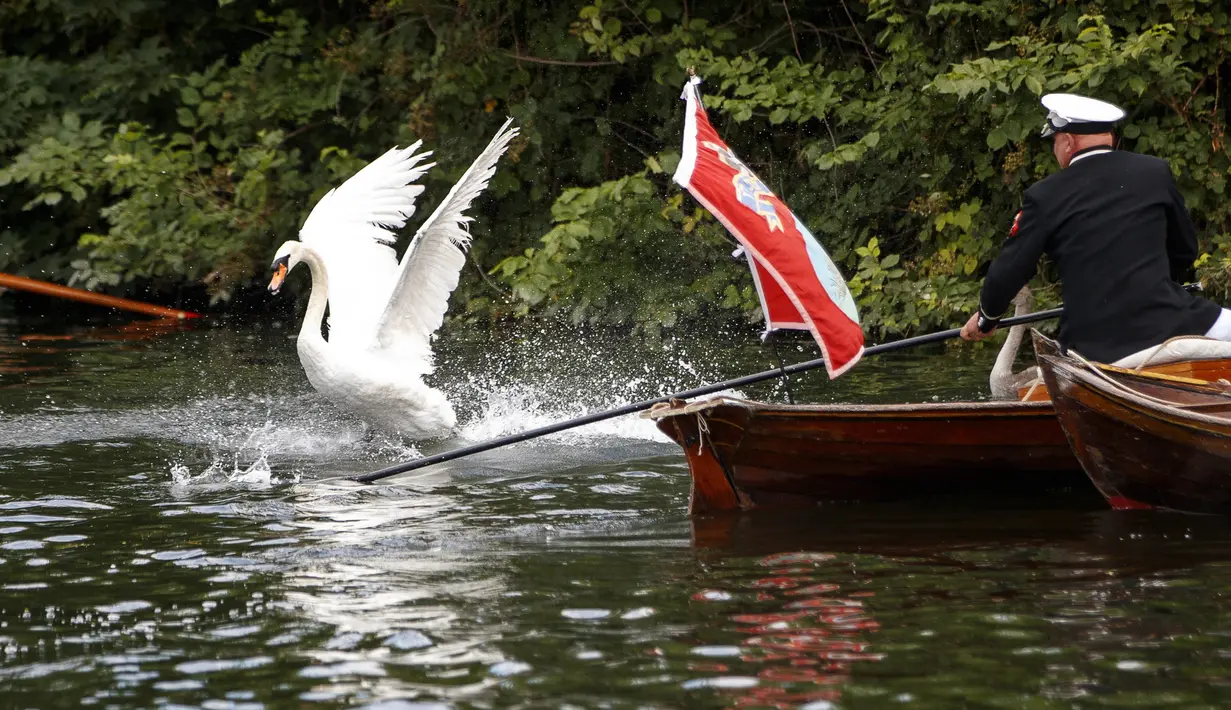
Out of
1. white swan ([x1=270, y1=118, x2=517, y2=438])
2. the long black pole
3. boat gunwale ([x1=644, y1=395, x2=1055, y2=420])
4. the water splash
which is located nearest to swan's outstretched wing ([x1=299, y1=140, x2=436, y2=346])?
white swan ([x1=270, y1=118, x2=517, y2=438])

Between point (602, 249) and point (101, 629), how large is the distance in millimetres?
8633

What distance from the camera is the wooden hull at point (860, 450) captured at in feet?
21.1

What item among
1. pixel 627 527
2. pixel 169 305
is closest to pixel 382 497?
pixel 627 527

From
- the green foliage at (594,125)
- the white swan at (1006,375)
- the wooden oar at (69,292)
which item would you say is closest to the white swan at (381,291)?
the green foliage at (594,125)

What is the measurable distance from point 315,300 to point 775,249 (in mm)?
3902

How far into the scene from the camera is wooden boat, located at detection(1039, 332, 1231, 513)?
19.5 feet

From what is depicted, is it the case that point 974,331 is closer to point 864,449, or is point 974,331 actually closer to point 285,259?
point 864,449

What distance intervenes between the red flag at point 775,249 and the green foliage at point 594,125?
4.82 m

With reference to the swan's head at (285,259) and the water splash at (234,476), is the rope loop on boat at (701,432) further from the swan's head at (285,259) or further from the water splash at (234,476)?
the swan's head at (285,259)

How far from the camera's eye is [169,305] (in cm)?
1714

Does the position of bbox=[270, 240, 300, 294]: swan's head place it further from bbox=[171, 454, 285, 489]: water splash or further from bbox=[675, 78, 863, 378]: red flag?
bbox=[675, 78, 863, 378]: red flag

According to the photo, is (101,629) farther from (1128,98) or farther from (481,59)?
(481,59)

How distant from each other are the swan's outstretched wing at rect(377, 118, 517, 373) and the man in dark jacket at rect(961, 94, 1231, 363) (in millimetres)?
3313

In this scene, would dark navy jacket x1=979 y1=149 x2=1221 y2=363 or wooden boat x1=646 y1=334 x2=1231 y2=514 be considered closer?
dark navy jacket x1=979 y1=149 x2=1221 y2=363
